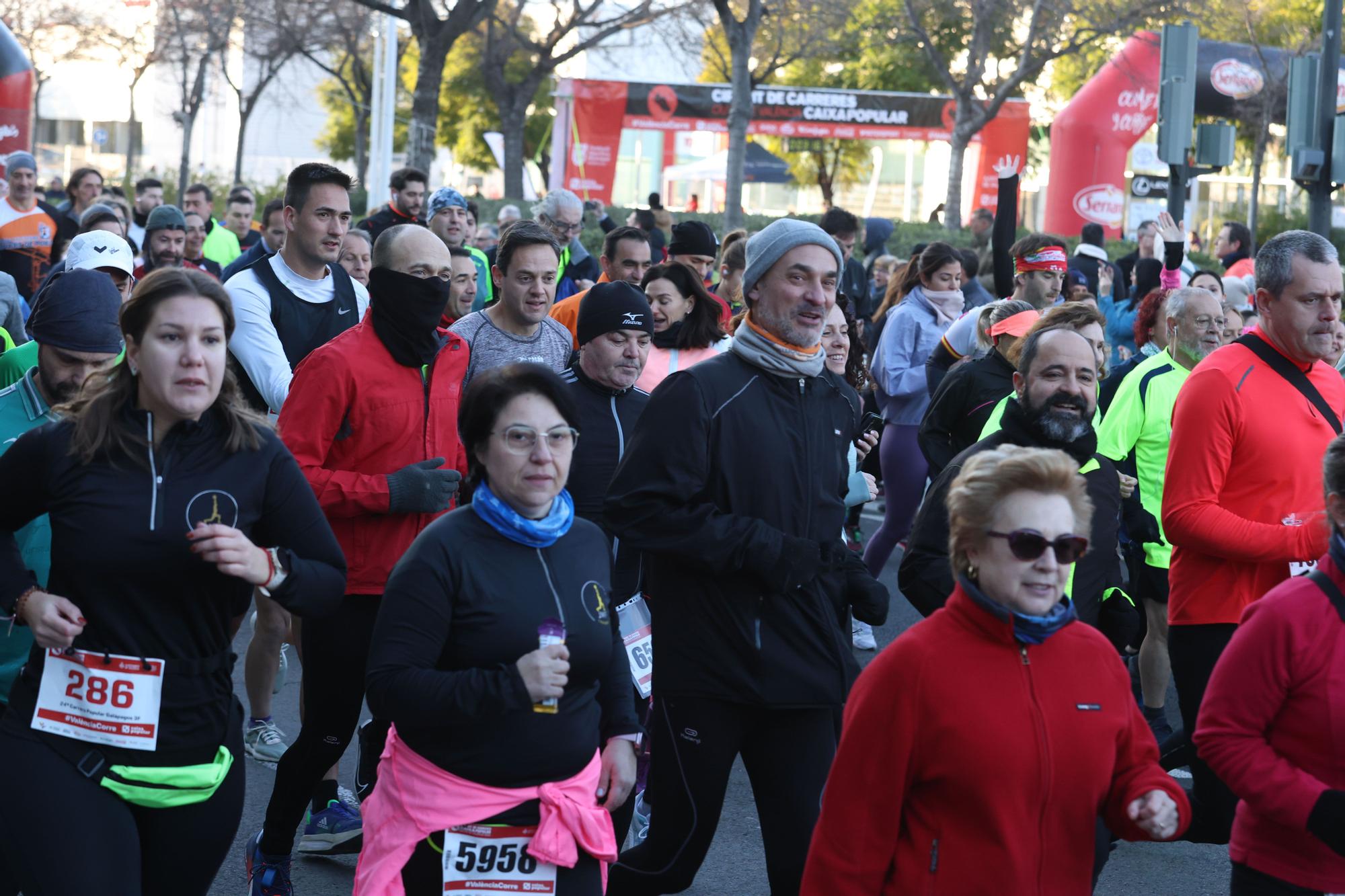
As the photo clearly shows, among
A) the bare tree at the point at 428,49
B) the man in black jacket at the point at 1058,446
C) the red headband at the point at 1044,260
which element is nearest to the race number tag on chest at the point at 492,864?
the man in black jacket at the point at 1058,446

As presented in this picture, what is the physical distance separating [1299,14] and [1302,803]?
41257 millimetres

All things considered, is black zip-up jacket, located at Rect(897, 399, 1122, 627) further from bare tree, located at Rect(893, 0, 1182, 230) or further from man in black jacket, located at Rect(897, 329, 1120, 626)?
bare tree, located at Rect(893, 0, 1182, 230)

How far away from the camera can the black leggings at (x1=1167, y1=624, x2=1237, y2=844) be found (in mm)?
4645

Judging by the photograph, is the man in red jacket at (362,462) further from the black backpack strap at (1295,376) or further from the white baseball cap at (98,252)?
the black backpack strap at (1295,376)

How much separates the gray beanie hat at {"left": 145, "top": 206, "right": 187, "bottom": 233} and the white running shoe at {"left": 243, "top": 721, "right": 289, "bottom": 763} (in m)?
4.11

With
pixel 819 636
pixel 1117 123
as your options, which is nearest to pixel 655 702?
pixel 819 636

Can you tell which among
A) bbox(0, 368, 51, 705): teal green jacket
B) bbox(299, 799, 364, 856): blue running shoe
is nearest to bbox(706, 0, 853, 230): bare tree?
bbox(299, 799, 364, 856): blue running shoe

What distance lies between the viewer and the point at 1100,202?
30406 mm

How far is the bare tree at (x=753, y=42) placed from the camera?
2403 centimetres

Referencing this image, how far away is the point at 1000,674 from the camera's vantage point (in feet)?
9.93

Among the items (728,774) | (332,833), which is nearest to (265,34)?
(332,833)

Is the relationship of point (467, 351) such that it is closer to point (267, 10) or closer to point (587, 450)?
point (587, 450)

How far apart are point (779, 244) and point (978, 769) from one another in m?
1.63

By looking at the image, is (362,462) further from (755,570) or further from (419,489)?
(755,570)
